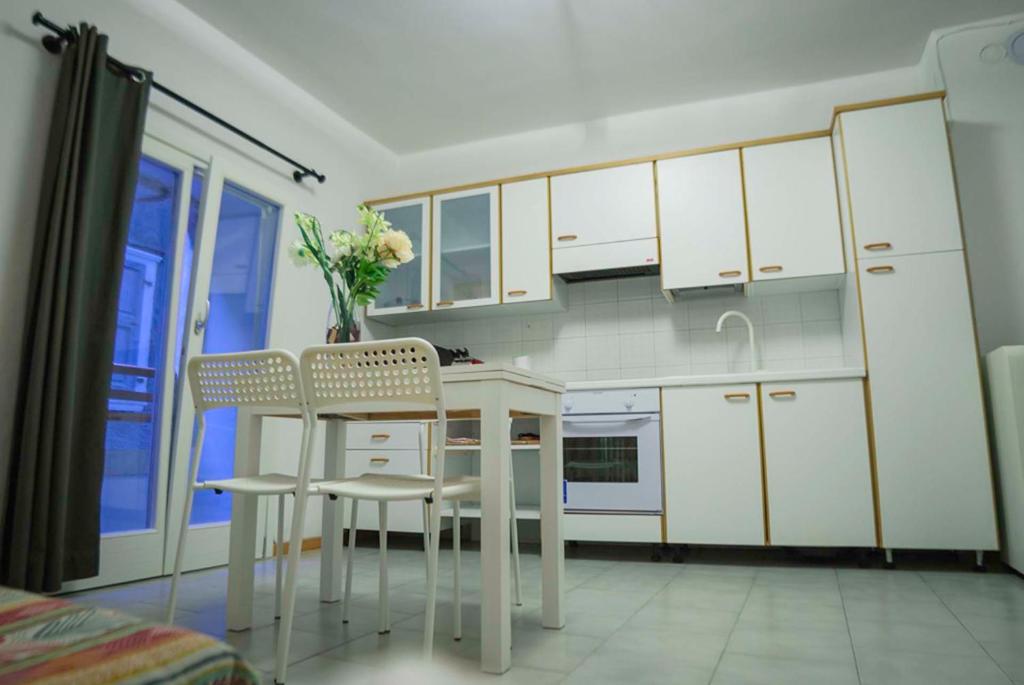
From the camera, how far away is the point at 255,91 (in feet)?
11.4

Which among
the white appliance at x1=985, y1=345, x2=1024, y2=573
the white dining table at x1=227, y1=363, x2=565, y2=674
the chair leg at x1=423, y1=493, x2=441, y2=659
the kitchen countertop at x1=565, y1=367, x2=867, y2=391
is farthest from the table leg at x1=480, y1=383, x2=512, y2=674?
the white appliance at x1=985, y1=345, x2=1024, y2=573

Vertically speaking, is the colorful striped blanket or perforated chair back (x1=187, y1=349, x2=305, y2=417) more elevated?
perforated chair back (x1=187, y1=349, x2=305, y2=417)

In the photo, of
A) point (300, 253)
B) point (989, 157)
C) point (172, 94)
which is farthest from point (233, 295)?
point (989, 157)

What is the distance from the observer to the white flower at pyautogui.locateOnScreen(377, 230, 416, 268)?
6.55 feet

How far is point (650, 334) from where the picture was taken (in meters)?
3.90

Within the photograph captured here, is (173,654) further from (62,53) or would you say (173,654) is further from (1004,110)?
(1004,110)

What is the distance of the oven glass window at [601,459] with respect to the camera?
329cm

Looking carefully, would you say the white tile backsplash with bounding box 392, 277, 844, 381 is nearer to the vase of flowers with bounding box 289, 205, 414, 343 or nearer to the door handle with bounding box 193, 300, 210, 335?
the door handle with bounding box 193, 300, 210, 335

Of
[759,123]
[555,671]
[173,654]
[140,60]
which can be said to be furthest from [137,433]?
[759,123]

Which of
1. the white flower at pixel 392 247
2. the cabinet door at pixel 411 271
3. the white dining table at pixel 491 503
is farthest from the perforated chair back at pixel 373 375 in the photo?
the cabinet door at pixel 411 271

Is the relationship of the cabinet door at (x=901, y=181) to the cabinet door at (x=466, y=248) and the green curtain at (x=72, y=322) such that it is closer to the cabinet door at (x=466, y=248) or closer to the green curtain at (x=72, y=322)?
the cabinet door at (x=466, y=248)

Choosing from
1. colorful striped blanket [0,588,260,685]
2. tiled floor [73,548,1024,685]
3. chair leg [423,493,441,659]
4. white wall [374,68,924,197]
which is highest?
white wall [374,68,924,197]

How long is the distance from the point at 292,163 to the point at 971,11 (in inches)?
142

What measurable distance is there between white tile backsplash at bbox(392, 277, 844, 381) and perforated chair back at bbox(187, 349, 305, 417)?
2.38 m
